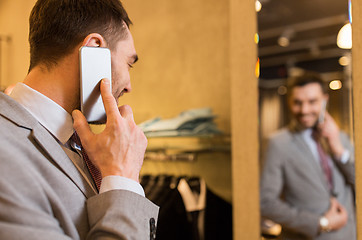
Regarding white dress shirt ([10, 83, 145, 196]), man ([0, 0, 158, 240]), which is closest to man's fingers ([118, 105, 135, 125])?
man ([0, 0, 158, 240])

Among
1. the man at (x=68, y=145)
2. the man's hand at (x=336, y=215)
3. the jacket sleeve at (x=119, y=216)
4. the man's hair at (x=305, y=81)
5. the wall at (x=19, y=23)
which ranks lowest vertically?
the man's hand at (x=336, y=215)

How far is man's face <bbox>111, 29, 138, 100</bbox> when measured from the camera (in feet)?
2.06

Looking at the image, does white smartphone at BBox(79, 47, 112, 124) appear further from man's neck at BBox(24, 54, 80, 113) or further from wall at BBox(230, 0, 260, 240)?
wall at BBox(230, 0, 260, 240)

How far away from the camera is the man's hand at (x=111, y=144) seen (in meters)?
0.54

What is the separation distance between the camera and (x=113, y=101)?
57 cm

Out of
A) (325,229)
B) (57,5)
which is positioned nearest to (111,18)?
(57,5)

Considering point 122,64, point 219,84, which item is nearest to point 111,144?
point 122,64

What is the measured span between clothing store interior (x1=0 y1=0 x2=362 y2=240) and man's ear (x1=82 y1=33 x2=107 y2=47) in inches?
5.0

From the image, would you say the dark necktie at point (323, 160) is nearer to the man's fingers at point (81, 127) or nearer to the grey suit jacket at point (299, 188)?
the grey suit jacket at point (299, 188)

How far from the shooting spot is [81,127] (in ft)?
1.82

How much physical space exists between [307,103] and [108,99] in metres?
0.72

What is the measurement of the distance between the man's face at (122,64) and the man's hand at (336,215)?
754 mm

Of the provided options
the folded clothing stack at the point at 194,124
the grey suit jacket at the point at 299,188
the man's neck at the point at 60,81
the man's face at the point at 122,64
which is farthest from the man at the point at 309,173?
the man's neck at the point at 60,81

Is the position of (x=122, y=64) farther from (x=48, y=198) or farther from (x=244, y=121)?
(x=244, y=121)
